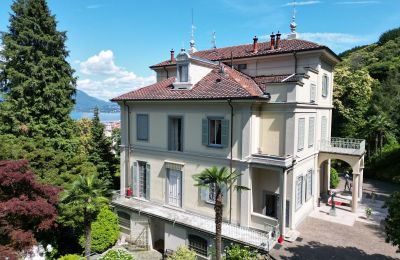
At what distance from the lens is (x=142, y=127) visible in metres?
20.6

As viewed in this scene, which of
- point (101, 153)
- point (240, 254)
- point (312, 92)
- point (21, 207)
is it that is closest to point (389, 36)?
point (312, 92)

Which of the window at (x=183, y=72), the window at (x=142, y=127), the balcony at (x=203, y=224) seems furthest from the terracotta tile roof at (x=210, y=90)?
the balcony at (x=203, y=224)

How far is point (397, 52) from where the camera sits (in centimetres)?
5612

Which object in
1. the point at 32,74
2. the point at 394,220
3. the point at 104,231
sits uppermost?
the point at 32,74

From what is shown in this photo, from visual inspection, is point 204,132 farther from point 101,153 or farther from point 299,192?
point 101,153

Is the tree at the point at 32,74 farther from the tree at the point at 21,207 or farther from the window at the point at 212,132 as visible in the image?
the window at the point at 212,132

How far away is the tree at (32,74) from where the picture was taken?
2291cm

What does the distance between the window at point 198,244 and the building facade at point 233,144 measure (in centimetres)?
6

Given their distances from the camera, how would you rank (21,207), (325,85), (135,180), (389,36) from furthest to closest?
(389,36) < (325,85) < (135,180) < (21,207)

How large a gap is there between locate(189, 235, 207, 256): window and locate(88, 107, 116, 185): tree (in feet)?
38.5

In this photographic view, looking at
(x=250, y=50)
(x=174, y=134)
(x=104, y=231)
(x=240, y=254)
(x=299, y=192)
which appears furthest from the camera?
(x=250, y=50)

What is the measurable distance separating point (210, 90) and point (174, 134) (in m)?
4.21

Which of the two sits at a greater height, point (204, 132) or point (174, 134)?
point (204, 132)

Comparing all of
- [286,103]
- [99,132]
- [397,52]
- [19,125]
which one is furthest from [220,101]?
[397,52]
